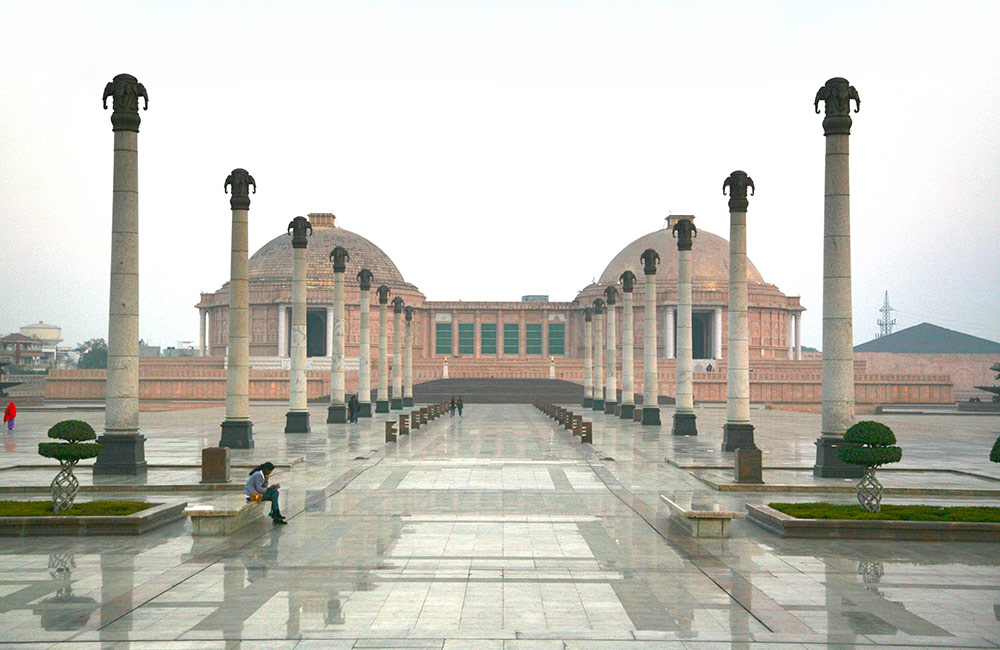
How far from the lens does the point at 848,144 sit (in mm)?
23984

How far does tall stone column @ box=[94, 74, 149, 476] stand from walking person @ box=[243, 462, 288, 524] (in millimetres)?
7582

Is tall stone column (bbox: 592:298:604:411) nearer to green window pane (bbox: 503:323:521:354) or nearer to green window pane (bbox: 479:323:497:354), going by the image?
green window pane (bbox: 503:323:521:354)

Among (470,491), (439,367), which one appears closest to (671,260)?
(439,367)

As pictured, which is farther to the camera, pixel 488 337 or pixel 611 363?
pixel 488 337

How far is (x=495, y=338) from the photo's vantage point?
390 feet

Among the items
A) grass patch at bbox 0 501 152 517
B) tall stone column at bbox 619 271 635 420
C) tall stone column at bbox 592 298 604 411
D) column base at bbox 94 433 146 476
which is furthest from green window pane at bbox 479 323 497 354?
grass patch at bbox 0 501 152 517

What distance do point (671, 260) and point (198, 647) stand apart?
108 meters

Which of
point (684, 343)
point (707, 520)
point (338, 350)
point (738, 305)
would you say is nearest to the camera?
point (707, 520)

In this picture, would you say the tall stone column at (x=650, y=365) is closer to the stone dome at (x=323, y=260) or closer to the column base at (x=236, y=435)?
the column base at (x=236, y=435)

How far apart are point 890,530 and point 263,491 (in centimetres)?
996

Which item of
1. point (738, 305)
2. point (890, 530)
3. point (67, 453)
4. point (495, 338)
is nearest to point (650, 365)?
point (738, 305)

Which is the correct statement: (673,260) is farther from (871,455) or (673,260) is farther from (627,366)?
(871,455)

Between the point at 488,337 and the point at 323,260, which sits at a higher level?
the point at 323,260

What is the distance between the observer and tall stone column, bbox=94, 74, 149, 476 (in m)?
23.6
